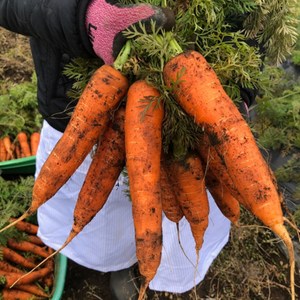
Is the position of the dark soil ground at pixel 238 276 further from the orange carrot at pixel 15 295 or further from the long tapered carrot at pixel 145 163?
the long tapered carrot at pixel 145 163

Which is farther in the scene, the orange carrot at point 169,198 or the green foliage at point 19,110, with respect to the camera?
the green foliage at point 19,110

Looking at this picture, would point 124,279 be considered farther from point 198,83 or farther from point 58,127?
point 198,83

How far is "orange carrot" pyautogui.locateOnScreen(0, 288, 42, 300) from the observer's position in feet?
6.10

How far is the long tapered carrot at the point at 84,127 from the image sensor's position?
955 mm

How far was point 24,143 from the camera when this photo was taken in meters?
2.46

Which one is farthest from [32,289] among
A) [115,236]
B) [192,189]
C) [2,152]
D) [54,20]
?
[54,20]

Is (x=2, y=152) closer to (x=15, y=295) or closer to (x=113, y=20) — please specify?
(x=15, y=295)

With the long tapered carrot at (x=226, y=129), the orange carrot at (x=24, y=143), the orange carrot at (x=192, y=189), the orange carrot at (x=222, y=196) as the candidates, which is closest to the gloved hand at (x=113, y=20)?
the long tapered carrot at (x=226, y=129)

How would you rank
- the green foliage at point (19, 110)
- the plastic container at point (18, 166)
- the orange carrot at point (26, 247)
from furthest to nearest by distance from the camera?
the green foliage at point (19, 110) < the plastic container at point (18, 166) < the orange carrot at point (26, 247)

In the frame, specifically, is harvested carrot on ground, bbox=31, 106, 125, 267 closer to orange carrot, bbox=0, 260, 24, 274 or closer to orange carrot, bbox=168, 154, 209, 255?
orange carrot, bbox=168, 154, 209, 255

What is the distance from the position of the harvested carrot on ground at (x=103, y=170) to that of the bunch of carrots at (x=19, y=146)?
140cm

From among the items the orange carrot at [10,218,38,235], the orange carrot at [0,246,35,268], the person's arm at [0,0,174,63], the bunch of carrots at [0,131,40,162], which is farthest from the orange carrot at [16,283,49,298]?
the person's arm at [0,0,174,63]

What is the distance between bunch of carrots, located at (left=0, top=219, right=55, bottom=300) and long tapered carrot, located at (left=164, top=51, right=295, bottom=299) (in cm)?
128

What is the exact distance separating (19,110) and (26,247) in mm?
1004
